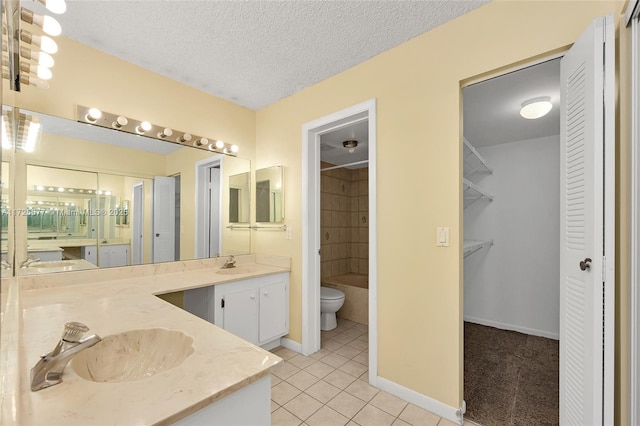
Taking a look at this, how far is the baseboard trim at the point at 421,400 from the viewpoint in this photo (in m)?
1.63

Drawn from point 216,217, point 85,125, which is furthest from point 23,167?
point 216,217

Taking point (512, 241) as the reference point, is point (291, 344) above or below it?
below

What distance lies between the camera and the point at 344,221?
464 cm

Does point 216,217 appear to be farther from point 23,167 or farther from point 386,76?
point 386,76

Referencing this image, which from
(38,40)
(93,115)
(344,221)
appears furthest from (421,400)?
(344,221)

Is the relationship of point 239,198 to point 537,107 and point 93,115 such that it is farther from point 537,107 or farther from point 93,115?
point 537,107

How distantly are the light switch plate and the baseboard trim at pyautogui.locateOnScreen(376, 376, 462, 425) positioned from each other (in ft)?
3.23

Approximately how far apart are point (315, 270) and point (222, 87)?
191cm

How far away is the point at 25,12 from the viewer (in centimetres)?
94

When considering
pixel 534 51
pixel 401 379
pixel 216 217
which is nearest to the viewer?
pixel 534 51

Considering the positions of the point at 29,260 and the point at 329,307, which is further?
the point at 329,307

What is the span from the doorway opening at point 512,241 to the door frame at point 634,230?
2.98 ft

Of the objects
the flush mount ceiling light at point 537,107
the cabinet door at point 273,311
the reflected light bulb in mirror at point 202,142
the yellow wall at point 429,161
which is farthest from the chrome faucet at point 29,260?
the flush mount ceiling light at point 537,107

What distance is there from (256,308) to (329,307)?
975 millimetres
